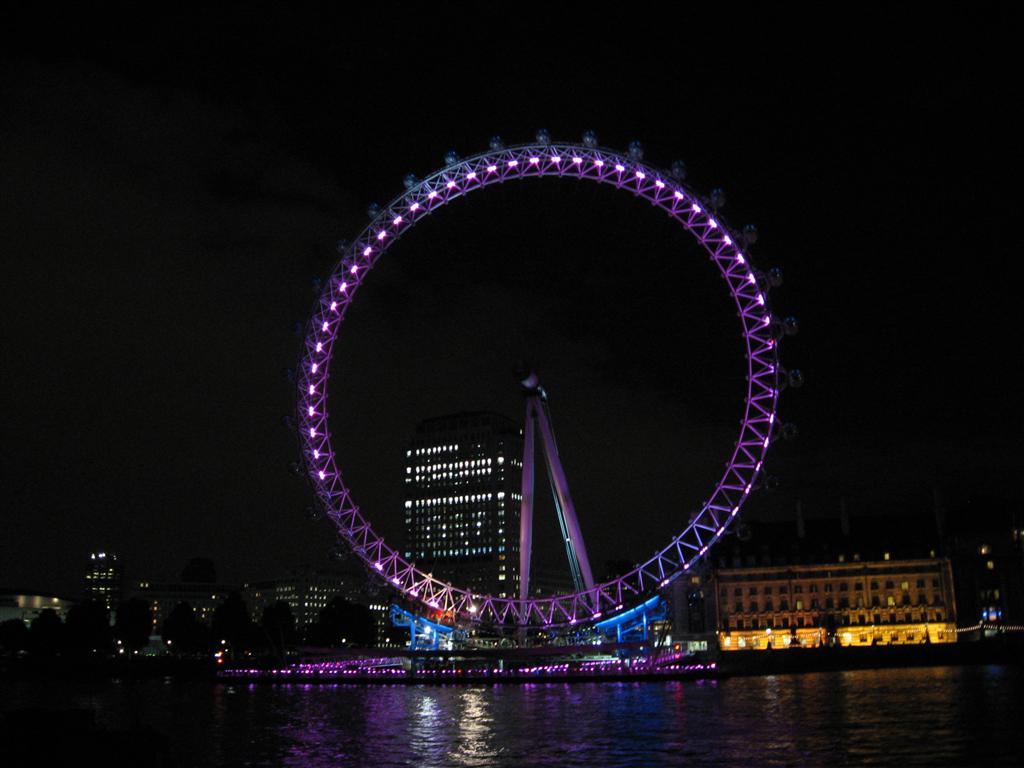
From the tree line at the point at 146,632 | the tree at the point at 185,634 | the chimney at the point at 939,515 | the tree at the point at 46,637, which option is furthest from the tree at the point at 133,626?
the chimney at the point at 939,515

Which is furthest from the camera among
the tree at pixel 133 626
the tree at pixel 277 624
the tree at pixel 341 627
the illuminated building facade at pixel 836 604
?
the tree at pixel 341 627

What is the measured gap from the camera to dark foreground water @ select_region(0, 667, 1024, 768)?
2870 centimetres

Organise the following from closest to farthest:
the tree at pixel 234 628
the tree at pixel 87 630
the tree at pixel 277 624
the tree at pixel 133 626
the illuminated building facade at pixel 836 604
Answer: the tree at pixel 277 624
the illuminated building facade at pixel 836 604
the tree at pixel 87 630
the tree at pixel 234 628
the tree at pixel 133 626

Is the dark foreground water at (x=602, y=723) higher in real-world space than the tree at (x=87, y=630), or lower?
lower

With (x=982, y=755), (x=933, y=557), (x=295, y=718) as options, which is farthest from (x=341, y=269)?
(x=933, y=557)

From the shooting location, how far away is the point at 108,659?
357 ft

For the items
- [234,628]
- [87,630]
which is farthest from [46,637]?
[234,628]

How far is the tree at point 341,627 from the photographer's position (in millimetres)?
132750

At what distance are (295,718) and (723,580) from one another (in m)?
82.2

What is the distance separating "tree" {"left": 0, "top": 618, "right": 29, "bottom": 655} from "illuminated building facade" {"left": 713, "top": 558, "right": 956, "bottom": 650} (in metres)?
79.6

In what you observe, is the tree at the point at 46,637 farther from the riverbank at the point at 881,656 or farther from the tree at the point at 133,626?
the riverbank at the point at 881,656

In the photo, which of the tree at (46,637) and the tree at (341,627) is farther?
the tree at (341,627)

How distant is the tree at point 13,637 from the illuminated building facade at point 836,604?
7957 cm

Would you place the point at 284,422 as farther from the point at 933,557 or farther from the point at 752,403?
the point at 933,557
